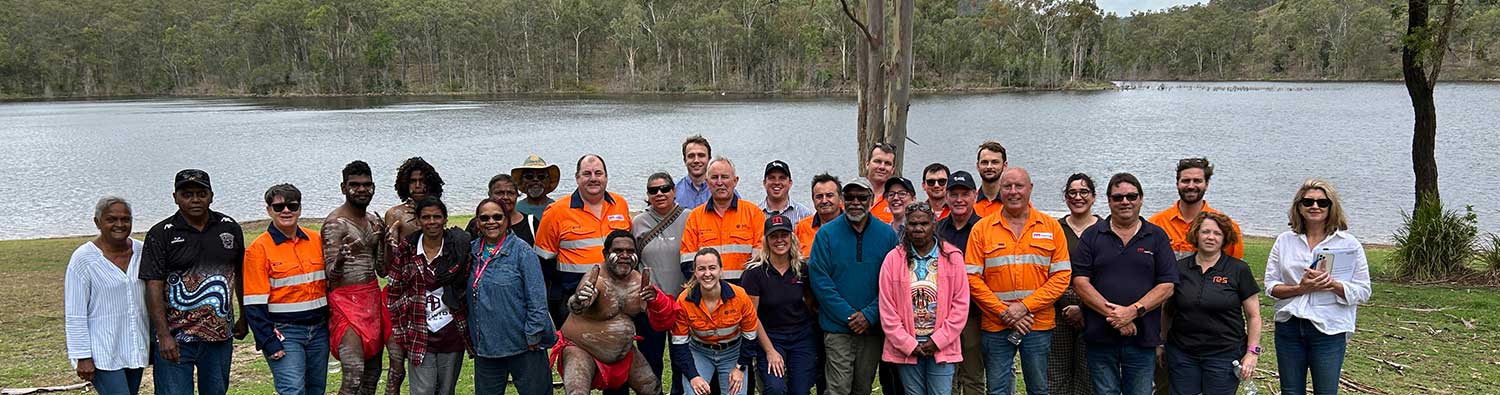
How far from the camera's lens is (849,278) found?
5086mm

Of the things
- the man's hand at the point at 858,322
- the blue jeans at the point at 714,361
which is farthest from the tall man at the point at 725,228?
the man's hand at the point at 858,322

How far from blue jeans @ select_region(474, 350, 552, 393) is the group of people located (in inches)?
0.7

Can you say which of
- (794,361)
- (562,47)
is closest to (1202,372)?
(794,361)

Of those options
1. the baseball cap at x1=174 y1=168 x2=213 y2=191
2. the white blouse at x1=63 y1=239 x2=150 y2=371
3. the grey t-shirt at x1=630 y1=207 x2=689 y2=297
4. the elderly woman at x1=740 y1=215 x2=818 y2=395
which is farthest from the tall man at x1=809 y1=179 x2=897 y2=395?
the white blouse at x1=63 y1=239 x2=150 y2=371

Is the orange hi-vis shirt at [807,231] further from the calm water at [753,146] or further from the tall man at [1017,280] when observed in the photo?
the calm water at [753,146]

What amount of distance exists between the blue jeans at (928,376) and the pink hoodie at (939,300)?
7 cm

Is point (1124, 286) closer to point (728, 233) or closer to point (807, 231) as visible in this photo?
point (807, 231)

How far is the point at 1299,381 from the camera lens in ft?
16.4

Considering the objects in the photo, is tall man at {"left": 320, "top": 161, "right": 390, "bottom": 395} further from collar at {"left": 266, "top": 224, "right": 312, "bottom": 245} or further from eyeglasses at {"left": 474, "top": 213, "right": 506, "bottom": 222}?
eyeglasses at {"left": 474, "top": 213, "right": 506, "bottom": 222}

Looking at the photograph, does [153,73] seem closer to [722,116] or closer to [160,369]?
[722,116]

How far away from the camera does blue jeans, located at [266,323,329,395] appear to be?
4887 millimetres

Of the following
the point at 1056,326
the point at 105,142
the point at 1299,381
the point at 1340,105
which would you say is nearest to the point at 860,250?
the point at 1056,326

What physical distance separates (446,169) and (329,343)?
2867cm

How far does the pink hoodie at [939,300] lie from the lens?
4.93 m
